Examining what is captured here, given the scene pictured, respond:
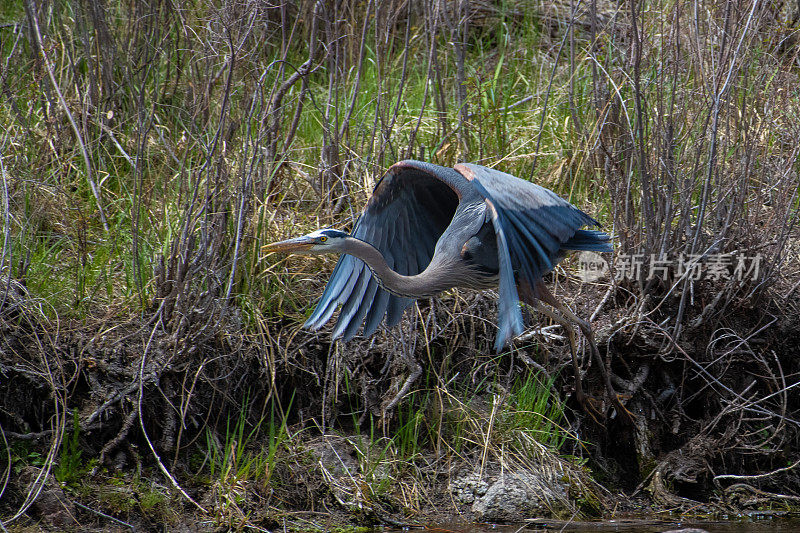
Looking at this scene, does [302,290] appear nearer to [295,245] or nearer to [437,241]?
[437,241]

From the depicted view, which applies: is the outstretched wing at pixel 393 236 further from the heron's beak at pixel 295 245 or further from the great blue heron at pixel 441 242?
the heron's beak at pixel 295 245

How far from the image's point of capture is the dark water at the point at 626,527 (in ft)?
12.7

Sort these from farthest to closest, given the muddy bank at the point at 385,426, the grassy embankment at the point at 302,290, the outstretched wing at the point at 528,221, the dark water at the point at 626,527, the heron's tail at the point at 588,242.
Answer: the heron's tail at the point at 588,242
the grassy embankment at the point at 302,290
the muddy bank at the point at 385,426
the dark water at the point at 626,527
the outstretched wing at the point at 528,221

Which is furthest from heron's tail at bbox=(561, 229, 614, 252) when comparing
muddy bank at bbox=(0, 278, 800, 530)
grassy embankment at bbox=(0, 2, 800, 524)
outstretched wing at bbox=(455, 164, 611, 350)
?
muddy bank at bbox=(0, 278, 800, 530)

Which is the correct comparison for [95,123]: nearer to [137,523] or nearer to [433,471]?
[137,523]

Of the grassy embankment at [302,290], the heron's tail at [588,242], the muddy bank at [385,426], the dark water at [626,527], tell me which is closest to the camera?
the dark water at [626,527]

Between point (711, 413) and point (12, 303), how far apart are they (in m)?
3.57

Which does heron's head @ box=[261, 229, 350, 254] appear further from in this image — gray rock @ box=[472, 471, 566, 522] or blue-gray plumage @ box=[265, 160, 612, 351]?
gray rock @ box=[472, 471, 566, 522]

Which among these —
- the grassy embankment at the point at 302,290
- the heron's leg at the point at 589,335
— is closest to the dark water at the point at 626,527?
the grassy embankment at the point at 302,290

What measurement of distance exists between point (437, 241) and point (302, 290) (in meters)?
0.78

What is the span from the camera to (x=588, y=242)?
4.32 meters

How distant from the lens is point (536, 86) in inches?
258

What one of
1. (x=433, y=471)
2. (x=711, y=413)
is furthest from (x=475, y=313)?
(x=711, y=413)

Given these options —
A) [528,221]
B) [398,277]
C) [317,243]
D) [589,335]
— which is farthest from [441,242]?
[589,335]
